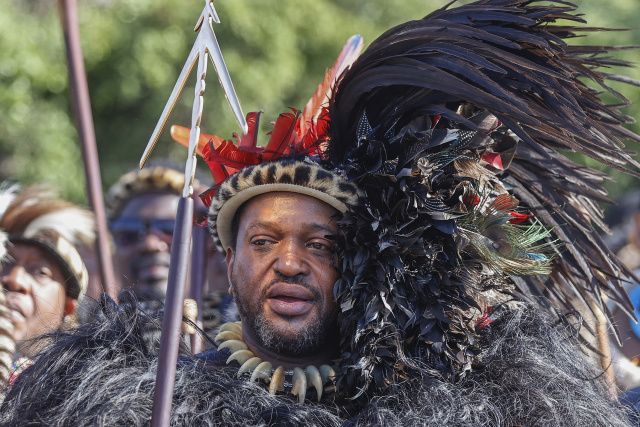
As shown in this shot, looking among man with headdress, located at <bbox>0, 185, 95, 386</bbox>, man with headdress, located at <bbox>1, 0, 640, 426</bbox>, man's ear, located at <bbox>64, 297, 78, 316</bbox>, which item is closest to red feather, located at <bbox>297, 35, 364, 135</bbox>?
man with headdress, located at <bbox>1, 0, 640, 426</bbox>

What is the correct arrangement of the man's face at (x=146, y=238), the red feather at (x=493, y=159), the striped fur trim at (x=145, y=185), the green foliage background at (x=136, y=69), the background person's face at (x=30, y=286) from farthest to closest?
the green foliage background at (x=136, y=69), the striped fur trim at (x=145, y=185), the man's face at (x=146, y=238), the background person's face at (x=30, y=286), the red feather at (x=493, y=159)

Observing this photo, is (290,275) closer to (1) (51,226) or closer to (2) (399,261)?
(2) (399,261)

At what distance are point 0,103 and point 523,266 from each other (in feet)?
25.7

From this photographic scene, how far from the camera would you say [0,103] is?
9352 mm

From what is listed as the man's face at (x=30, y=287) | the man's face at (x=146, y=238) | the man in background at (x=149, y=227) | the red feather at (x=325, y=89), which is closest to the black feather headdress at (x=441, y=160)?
the red feather at (x=325, y=89)

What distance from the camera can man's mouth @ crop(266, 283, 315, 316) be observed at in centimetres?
296

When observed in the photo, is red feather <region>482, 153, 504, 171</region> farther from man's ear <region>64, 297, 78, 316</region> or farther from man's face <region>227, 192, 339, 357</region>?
man's ear <region>64, 297, 78, 316</region>

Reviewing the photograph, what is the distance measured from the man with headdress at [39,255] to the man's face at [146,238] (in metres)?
0.86

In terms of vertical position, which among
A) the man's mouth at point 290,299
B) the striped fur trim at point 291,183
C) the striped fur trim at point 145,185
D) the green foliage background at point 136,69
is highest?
the green foliage background at point 136,69

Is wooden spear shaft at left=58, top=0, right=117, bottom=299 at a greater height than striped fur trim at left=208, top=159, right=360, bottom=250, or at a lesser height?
greater

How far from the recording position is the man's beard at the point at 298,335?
2967mm

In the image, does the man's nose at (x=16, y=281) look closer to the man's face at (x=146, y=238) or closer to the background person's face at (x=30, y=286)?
the background person's face at (x=30, y=286)

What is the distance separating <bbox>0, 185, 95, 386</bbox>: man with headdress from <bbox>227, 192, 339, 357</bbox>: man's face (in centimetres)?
163

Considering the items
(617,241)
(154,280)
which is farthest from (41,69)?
(617,241)
